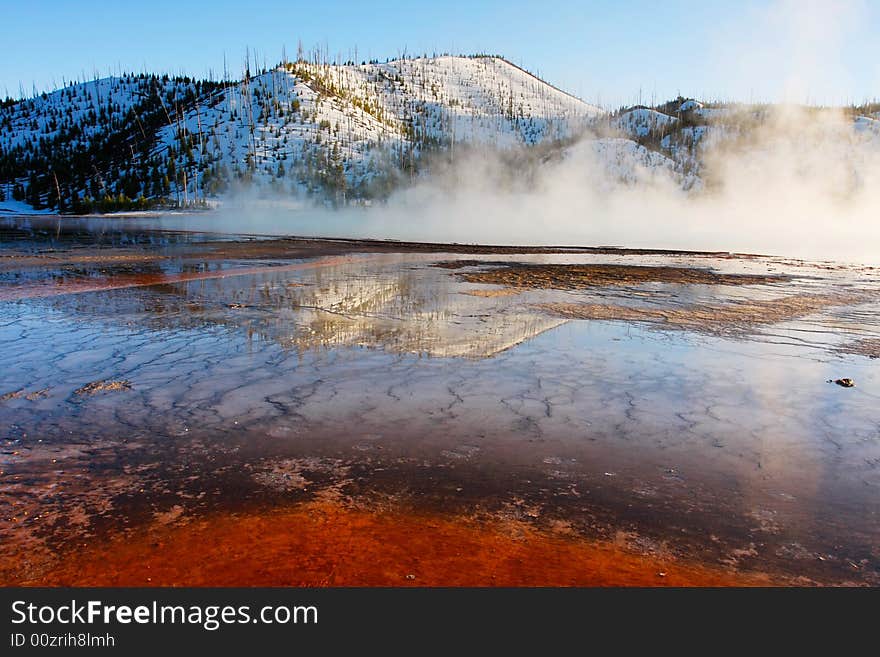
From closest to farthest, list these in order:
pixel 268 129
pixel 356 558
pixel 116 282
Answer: pixel 356 558 < pixel 116 282 < pixel 268 129

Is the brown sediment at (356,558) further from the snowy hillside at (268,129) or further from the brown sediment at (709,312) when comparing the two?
the snowy hillside at (268,129)

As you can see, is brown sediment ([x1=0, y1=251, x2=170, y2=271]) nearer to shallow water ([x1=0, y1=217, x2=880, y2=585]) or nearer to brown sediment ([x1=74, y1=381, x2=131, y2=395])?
shallow water ([x1=0, y1=217, x2=880, y2=585])

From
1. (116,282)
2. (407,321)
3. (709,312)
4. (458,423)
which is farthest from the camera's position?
(116,282)

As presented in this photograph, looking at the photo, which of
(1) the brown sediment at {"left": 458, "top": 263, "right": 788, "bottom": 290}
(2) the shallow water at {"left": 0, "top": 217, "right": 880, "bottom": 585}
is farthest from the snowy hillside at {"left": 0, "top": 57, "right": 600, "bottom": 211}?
(2) the shallow water at {"left": 0, "top": 217, "right": 880, "bottom": 585}

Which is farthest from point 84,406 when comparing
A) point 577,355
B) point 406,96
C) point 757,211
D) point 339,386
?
point 406,96

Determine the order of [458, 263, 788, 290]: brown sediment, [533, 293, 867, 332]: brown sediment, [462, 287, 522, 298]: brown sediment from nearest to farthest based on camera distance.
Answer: [533, 293, 867, 332]: brown sediment < [462, 287, 522, 298]: brown sediment < [458, 263, 788, 290]: brown sediment

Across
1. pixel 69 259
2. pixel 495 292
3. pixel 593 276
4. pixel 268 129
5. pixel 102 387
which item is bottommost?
pixel 102 387

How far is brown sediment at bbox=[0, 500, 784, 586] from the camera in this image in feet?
9.59

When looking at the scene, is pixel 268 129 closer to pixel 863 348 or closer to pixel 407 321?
pixel 407 321

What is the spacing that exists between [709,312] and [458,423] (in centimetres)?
697

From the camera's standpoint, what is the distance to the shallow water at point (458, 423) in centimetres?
A: 362

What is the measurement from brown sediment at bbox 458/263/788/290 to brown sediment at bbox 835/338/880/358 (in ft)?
18.1

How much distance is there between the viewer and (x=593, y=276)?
14945 millimetres

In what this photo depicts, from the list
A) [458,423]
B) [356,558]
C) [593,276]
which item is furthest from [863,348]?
[356,558]
